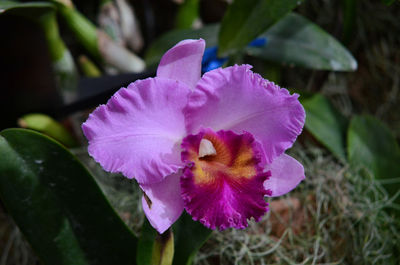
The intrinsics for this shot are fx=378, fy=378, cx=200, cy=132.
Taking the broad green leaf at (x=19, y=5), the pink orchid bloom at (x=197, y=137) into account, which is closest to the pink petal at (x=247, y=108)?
the pink orchid bloom at (x=197, y=137)

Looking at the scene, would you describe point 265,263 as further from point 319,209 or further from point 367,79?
point 367,79

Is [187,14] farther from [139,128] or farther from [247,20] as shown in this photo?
[139,128]

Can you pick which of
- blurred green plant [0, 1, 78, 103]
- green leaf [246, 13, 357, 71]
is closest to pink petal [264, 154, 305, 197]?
green leaf [246, 13, 357, 71]

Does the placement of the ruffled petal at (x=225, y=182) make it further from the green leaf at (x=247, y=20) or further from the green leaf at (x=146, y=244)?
the green leaf at (x=247, y=20)

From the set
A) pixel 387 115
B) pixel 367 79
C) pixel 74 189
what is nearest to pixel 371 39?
pixel 367 79

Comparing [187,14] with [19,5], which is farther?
[187,14]

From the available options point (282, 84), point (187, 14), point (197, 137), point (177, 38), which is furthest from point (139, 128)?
point (282, 84)

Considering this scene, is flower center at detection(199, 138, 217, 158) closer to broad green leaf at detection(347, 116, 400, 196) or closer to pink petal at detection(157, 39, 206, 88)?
pink petal at detection(157, 39, 206, 88)
